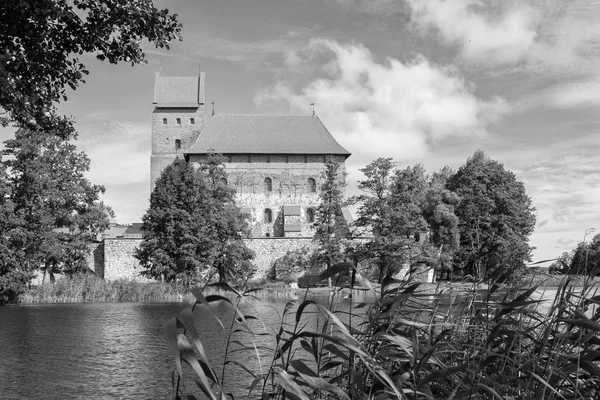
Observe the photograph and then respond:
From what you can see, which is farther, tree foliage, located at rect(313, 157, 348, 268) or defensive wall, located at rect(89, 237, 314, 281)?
defensive wall, located at rect(89, 237, 314, 281)

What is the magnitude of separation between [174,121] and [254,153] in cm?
716

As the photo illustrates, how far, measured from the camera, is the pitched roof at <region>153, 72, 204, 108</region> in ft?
157

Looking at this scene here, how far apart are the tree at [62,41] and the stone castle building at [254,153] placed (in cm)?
3715

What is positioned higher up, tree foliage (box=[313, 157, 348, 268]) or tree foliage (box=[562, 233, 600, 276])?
tree foliage (box=[313, 157, 348, 268])

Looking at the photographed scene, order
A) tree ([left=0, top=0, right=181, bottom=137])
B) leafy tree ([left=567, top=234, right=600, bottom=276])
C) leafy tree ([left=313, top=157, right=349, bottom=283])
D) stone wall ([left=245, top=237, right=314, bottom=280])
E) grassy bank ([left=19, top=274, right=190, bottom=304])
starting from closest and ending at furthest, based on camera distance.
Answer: leafy tree ([left=567, top=234, right=600, bottom=276])
tree ([left=0, top=0, right=181, bottom=137])
grassy bank ([left=19, top=274, right=190, bottom=304])
leafy tree ([left=313, top=157, right=349, bottom=283])
stone wall ([left=245, top=237, right=314, bottom=280])

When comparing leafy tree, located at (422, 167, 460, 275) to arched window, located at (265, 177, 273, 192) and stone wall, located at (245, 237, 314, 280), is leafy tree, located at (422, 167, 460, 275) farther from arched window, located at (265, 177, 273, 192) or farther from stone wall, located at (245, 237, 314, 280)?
arched window, located at (265, 177, 273, 192)

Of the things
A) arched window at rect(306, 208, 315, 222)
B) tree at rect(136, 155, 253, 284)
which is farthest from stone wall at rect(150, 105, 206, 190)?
tree at rect(136, 155, 253, 284)

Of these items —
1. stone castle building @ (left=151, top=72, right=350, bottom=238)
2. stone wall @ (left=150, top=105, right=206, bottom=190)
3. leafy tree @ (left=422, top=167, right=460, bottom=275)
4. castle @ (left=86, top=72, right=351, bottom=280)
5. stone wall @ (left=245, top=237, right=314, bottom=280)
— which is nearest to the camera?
leafy tree @ (left=422, top=167, right=460, bottom=275)

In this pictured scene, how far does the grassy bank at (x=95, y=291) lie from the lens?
25.1 metres

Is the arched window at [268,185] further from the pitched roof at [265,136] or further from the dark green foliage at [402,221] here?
the dark green foliage at [402,221]

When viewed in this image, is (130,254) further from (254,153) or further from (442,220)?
(442,220)

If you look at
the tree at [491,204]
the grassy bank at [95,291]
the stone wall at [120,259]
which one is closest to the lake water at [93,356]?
the grassy bank at [95,291]

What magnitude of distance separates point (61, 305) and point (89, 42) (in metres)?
17.9

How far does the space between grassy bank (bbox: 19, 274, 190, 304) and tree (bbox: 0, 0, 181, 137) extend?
18.7 metres
